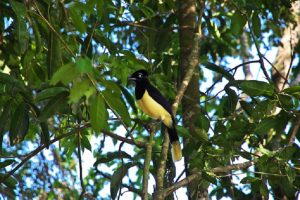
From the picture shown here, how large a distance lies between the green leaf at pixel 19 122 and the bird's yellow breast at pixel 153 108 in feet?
5.01

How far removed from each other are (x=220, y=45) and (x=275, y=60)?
699 millimetres

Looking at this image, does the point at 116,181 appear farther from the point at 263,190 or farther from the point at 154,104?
the point at 154,104

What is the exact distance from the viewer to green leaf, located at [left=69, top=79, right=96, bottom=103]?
85.9 inches

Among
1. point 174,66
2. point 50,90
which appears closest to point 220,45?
point 174,66

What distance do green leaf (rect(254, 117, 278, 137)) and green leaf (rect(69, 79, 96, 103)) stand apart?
169cm

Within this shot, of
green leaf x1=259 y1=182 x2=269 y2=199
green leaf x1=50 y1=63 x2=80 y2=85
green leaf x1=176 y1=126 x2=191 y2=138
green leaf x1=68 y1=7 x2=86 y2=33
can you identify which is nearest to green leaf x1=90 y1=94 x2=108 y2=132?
green leaf x1=50 y1=63 x2=80 y2=85

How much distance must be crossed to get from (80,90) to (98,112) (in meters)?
0.37

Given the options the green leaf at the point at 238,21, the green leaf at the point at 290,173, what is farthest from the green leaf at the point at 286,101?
the green leaf at the point at 238,21

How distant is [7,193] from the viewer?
4066mm

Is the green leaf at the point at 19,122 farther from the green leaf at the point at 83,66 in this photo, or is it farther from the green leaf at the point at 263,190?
the green leaf at the point at 263,190

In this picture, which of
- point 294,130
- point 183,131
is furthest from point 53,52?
point 294,130

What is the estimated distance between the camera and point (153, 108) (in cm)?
503

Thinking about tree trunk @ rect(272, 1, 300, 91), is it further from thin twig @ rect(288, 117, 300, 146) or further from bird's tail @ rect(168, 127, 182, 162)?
thin twig @ rect(288, 117, 300, 146)

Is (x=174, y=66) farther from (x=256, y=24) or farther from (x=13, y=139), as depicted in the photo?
(x=13, y=139)
